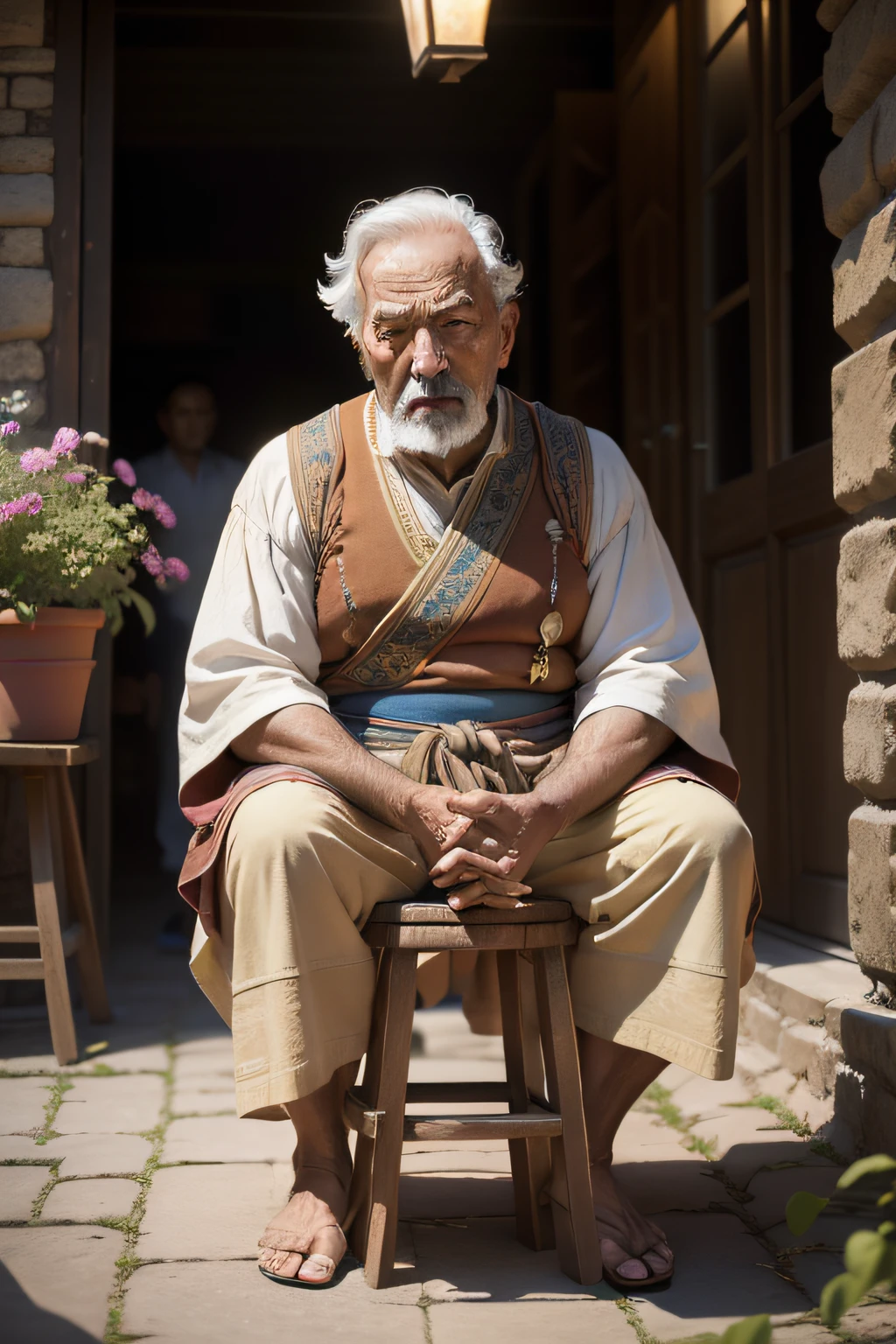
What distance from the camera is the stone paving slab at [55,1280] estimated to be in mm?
1945

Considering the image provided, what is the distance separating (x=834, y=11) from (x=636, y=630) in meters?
1.27

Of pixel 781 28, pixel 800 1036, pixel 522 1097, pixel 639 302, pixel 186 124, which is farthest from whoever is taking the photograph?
pixel 186 124

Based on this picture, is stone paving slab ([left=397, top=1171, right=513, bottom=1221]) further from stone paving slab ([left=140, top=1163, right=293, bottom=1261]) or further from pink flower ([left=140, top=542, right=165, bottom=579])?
pink flower ([left=140, top=542, right=165, bottom=579])

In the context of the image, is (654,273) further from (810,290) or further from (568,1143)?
(568,1143)

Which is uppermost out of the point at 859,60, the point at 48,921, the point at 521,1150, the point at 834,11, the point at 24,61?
the point at 24,61

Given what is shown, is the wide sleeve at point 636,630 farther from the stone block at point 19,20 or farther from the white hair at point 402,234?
the stone block at point 19,20

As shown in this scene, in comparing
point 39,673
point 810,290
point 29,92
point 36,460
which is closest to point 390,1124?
point 39,673

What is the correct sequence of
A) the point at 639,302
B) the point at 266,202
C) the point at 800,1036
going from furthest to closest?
the point at 266,202, the point at 639,302, the point at 800,1036

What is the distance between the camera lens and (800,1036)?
2.97 meters

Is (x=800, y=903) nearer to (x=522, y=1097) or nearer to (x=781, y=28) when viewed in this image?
(x=522, y=1097)

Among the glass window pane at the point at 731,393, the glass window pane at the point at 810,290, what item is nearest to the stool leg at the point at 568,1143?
the glass window pane at the point at 810,290

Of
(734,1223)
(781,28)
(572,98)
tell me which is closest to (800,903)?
(734,1223)

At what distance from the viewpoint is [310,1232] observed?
2154mm

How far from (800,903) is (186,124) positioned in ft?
16.5
